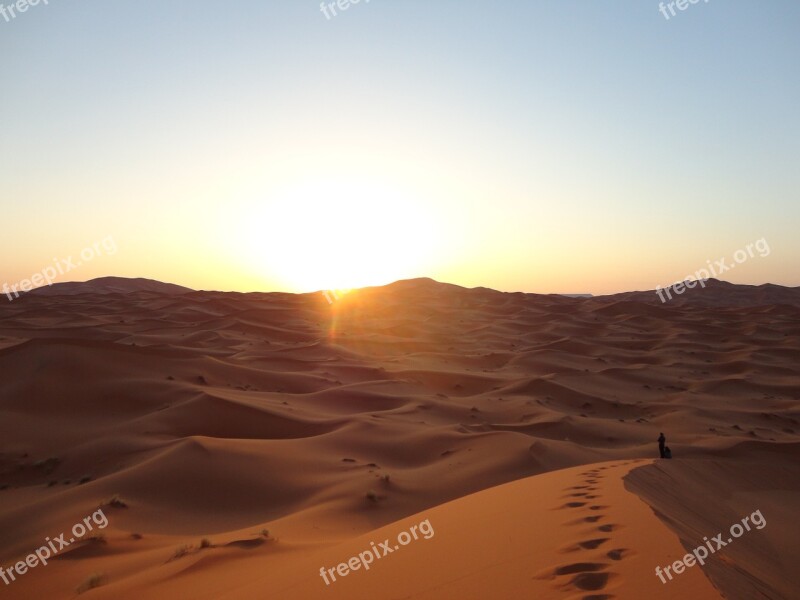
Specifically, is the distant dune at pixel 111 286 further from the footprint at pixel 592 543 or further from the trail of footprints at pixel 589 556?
the footprint at pixel 592 543

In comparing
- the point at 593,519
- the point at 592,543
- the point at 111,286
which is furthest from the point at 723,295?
the point at 111,286

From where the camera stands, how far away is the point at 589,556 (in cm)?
340

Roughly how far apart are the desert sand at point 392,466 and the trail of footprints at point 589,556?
0.07ft

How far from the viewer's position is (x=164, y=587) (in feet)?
14.2

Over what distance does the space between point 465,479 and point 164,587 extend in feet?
14.7

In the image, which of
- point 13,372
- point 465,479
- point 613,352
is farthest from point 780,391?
point 13,372

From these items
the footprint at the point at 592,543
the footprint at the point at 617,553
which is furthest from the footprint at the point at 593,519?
the footprint at the point at 617,553

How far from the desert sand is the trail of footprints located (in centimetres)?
2

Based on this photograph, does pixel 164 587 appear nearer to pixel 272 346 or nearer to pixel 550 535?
pixel 550 535

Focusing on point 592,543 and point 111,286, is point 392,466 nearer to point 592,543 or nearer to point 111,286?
point 592,543

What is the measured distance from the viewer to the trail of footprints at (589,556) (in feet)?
9.80

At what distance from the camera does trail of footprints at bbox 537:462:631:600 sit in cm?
299

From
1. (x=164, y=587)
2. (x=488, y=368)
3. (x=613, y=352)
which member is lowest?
(x=613, y=352)

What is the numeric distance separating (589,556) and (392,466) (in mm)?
5622
